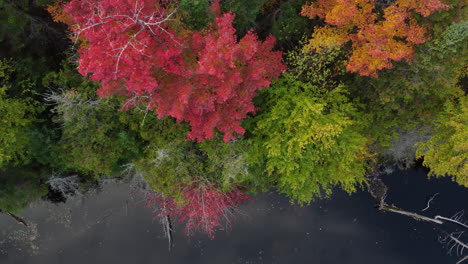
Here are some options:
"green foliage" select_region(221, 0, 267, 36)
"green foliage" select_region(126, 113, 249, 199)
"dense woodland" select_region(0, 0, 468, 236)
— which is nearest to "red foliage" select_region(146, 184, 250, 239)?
"dense woodland" select_region(0, 0, 468, 236)

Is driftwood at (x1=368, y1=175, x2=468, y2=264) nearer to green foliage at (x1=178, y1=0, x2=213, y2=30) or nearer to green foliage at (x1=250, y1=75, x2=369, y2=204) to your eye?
green foliage at (x1=250, y1=75, x2=369, y2=204)

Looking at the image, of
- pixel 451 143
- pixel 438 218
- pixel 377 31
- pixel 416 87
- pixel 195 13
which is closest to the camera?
A: pixel 377 31

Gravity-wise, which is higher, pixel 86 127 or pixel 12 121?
pixel 86 127

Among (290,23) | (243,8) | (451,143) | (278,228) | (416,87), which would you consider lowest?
(278,228)

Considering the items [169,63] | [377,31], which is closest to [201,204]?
[169,63]

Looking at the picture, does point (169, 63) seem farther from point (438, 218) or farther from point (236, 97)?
→ point (438, 218)

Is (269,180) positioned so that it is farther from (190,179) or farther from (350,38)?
(350,38)

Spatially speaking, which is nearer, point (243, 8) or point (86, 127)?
point (243, 8)
